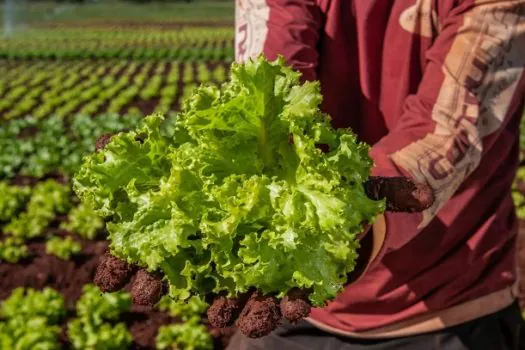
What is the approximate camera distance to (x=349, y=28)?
299 centimetres

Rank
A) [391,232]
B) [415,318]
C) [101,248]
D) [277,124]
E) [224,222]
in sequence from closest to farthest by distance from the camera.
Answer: [224,222] → [277,124] → [391,232] → [415,318] → [101,248]

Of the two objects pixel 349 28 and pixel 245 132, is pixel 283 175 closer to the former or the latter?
pixel 245 132

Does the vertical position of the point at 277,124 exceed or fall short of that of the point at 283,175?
it exceeds it

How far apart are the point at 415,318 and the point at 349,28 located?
126cm

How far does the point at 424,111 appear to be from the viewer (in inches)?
102

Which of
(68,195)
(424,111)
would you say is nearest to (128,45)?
(68,195)

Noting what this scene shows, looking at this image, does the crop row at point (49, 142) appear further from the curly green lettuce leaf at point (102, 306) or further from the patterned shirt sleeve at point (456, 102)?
the patterned shirt sleeve at point (456, 102)

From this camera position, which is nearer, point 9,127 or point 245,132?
point 245,132

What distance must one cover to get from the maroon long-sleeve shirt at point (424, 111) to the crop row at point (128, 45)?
21314mm

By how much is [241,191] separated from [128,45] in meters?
28.4

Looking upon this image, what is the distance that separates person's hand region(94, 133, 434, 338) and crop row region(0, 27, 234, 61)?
873 inches

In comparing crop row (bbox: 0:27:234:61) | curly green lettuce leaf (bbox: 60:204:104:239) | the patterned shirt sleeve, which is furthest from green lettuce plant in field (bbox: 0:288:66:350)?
crop row (bbox: 0:27:234:61)

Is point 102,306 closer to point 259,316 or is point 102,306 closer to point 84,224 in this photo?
point 84,224

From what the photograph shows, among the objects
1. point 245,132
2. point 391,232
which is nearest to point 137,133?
point 245,132
